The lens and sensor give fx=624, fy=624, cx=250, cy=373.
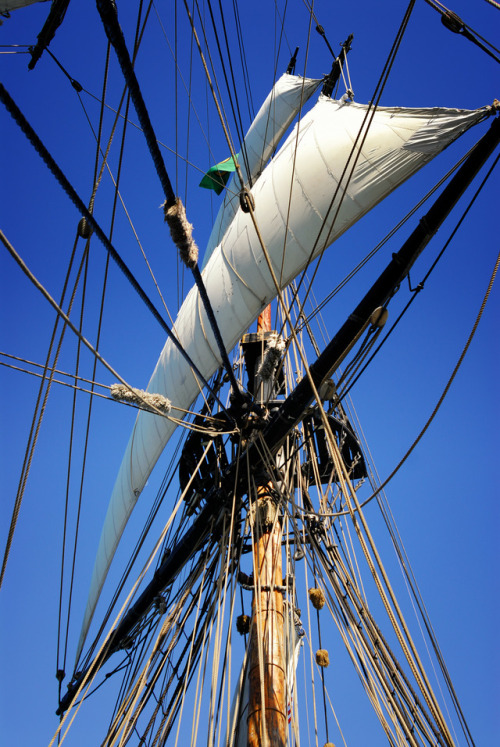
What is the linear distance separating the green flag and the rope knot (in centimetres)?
803

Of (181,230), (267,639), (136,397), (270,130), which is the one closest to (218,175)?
(270,130)

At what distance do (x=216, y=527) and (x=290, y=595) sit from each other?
1170 mm

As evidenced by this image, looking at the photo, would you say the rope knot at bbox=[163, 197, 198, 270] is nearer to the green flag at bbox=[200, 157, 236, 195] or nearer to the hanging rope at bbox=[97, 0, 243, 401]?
the hanging rope at bbox=[97, 0, 243, 401]

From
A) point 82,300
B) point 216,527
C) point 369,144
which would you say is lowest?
point 216,527

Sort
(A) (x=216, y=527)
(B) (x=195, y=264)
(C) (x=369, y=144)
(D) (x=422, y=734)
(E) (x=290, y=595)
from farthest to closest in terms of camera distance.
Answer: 1. (A) (x=216, y=527)
2. (E) (x=290, y=595)
3. (C) (x=369, y=144)
4. (D) (x=422, y=734)
5. (B) (x=195, y=264)

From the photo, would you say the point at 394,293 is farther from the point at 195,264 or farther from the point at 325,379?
the point at 195,264

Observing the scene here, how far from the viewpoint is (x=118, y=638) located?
7.50 metres

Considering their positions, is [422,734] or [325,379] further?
[325,379]

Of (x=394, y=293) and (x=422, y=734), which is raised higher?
(x=394, y=293)

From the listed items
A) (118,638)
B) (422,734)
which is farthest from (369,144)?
(118,638)

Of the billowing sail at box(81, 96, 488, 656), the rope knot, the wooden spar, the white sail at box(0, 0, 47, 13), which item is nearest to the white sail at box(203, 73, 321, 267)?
the billowing sail at box(81, 96, 488, 656)

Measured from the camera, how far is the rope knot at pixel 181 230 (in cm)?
321

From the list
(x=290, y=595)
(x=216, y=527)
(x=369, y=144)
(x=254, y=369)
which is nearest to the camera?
(x=369, y=144)

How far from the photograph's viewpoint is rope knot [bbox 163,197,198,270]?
321 centimetres
